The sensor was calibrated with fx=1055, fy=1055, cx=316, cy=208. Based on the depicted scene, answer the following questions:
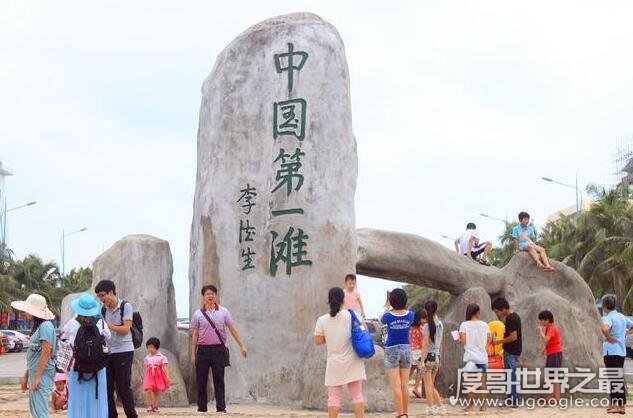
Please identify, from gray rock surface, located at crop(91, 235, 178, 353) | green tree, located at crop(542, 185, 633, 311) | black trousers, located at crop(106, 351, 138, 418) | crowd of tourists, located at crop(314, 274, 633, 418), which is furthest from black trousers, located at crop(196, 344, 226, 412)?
green tree, located at crop(542, 185, 633, 311)

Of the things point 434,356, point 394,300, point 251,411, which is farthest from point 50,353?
point 434,356

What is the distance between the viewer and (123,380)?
1021 centimetres

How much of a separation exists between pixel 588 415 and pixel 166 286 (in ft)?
19.3

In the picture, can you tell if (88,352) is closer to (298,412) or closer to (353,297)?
(298,412)

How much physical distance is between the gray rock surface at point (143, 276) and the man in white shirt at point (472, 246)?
5779 millimetres

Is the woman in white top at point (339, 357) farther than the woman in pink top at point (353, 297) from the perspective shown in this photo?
No

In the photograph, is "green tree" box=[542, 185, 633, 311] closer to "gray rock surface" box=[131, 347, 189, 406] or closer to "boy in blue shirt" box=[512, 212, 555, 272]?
"boy in blue shirt" box=[512, 212, 555, 272]

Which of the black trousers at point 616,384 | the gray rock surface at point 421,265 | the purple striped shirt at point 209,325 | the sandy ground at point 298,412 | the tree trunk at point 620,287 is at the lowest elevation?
the sandy ground at point 298,412

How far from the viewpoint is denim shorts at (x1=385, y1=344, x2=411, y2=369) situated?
10188mm

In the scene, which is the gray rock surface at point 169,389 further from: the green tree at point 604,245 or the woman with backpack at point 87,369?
the green tree at point 604,245

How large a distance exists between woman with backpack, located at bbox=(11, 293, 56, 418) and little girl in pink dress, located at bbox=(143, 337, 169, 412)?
4.28 metres

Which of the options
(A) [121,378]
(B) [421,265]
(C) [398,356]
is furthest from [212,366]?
(B) [421,265]

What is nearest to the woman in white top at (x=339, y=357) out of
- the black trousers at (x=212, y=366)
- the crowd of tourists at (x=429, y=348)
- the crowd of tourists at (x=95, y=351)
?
the crowd of tourists at (x=429, y=348)

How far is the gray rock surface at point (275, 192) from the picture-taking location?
14.1 m
